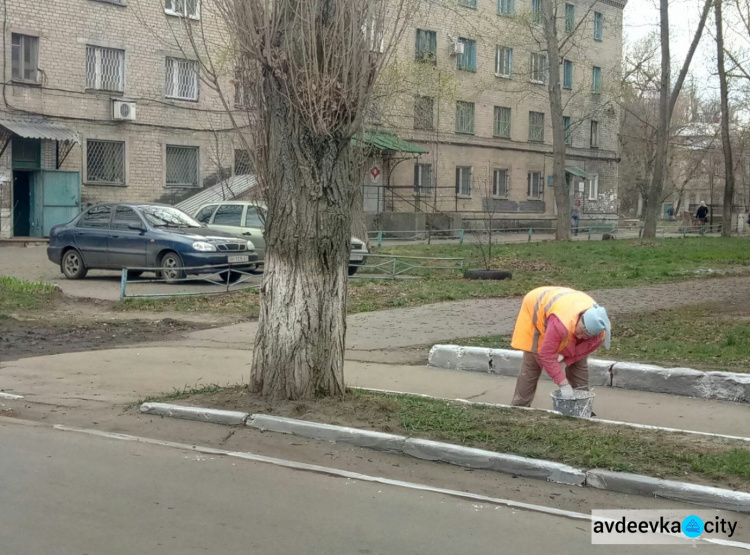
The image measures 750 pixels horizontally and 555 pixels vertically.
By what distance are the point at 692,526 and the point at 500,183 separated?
40.4m

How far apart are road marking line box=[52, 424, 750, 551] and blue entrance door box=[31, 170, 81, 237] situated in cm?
2329

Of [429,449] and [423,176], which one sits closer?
[429,449]

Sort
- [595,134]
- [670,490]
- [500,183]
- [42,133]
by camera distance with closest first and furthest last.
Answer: [670,490] → [42,133] → [500,183] → [595,134]

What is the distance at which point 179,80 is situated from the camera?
1268 inches

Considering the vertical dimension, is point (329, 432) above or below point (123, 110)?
below

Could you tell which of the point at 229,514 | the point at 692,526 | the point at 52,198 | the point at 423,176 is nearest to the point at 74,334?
the point at 229,514

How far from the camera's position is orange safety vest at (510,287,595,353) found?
277 inches

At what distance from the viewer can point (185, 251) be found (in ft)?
54.9

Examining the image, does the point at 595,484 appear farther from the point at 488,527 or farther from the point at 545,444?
the point at 488,527

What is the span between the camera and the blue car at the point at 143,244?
1680 centimetres

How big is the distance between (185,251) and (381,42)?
10.1 m

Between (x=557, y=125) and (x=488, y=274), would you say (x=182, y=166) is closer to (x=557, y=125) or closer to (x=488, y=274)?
(x=557, y=125)

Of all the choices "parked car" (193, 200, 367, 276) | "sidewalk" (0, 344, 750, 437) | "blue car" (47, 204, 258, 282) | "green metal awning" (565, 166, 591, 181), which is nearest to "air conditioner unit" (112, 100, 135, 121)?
"parked car" (193, 200, 367, 276)

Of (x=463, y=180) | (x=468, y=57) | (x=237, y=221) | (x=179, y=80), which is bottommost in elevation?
(x=237, y=221)
